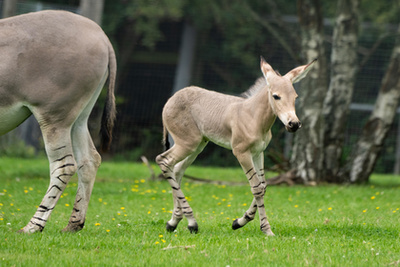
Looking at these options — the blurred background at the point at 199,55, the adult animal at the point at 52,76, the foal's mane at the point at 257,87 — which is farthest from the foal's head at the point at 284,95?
the blurred background at the point at 199,55

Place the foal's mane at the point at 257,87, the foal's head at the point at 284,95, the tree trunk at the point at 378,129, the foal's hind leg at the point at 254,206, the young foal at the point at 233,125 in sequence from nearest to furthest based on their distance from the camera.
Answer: the foal's head at the point at 284,95
the young foal at the point at 233,125
the foal's hind leg at the point at 254,206
the foal's mane at the point at 257,87
the tree trunk at the point at 378,129

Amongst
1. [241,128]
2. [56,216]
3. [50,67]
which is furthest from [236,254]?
[56,216]

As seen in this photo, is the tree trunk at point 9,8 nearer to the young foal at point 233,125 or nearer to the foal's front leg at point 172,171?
the young foal at point 233,125

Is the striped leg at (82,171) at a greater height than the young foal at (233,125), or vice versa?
the young foal at (233,125)

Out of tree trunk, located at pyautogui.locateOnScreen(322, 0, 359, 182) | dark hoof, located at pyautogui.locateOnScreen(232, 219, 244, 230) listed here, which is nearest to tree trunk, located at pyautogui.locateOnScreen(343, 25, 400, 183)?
tree trunk, located at pyautogui.locateOnScreen(322, 0, 359, 182)

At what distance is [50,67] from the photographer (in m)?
5.91

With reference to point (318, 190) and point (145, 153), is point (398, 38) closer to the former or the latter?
point (318, 190)

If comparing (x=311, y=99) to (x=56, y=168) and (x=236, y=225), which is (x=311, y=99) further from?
(x=56, y=168)

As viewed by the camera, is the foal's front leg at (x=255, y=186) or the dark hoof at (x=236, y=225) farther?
the dark hoof at (x=236, y=225)

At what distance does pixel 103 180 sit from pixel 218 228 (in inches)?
242

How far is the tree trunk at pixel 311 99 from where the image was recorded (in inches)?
470

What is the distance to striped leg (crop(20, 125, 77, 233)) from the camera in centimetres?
601

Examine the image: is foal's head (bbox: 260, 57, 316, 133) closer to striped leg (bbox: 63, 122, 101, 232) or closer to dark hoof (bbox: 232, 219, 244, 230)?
dark hoof (bbox: 232, 219, 244, 230)

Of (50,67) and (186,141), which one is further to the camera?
(186,141)
